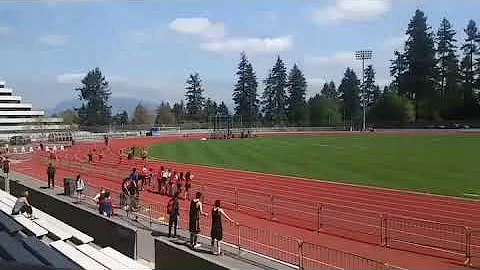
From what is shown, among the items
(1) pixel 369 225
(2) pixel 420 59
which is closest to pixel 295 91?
(2) pixel 420 59

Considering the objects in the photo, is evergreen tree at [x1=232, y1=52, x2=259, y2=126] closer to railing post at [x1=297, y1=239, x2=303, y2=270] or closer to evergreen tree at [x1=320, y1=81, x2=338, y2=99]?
evergreen tree at [x1=320, y1=81, x2=338, y2=99]

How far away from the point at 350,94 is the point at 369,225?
110639 mm

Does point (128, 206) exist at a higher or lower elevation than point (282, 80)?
lower

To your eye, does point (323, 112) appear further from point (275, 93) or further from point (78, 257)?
point (78, 257)

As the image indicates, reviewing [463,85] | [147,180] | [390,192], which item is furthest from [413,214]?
[463,85]

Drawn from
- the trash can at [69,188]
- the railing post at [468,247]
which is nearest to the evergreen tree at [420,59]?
the trash can at [69,188]

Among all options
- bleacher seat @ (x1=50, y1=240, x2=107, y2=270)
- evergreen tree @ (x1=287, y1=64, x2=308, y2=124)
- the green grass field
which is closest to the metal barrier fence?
bleacher seat @ (x1=50, y1=240, x2=107, y2=270)

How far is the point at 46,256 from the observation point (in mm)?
7984

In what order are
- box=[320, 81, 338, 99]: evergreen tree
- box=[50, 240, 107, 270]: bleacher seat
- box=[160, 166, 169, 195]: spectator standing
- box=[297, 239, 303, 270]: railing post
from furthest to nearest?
box=[320, 81, 338, 99]: evergreen tree → box=[160, 166, 169, 195]: spectator standing → box=[297, 239, 303, 270]: railing post → box=[50, 240, 107, 270]: bleacher seat

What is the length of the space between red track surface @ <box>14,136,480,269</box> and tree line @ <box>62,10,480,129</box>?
210 feet

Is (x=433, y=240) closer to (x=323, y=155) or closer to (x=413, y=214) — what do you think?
(x=413, y=214)

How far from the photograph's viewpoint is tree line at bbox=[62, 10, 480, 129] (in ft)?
293

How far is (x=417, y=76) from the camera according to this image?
97375 mm

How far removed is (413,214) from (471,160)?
62.1ft
